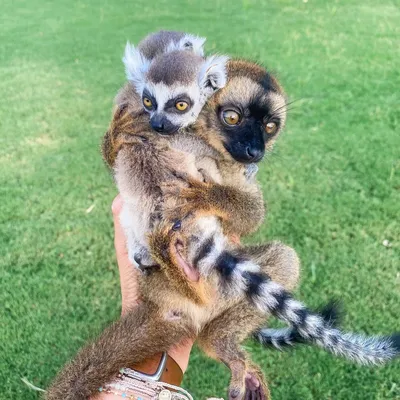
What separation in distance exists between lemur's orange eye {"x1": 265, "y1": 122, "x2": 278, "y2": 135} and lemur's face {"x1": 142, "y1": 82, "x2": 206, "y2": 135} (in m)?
0.34

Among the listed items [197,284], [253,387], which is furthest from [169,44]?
[253,387]

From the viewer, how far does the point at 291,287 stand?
2602 mm

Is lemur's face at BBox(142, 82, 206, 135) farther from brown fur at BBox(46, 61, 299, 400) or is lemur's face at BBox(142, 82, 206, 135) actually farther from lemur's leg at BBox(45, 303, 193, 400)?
lemur's leg at BBox(45, 303, 193, 400)

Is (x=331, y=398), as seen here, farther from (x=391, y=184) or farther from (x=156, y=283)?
(x=391, y=184)

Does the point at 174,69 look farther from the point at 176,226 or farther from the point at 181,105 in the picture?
the point at 176,226

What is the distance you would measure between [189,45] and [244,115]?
61 centimetres

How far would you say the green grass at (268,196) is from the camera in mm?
3686

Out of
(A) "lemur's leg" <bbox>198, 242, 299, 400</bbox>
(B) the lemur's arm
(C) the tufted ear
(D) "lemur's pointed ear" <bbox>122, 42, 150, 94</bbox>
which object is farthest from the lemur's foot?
(C) the tufted ear

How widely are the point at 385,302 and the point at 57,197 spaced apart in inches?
135

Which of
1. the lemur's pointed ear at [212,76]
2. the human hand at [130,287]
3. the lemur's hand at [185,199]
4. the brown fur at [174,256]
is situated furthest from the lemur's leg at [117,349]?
the lemur's pointed ear at [212,76]

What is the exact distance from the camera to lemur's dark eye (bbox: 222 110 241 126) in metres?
2.38

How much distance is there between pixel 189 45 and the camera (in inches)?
108

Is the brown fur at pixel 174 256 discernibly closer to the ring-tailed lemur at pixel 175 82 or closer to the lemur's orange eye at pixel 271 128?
the ring-tailed lemur at pixel 175 82

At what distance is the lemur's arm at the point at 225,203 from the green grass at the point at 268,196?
5.24 feet
